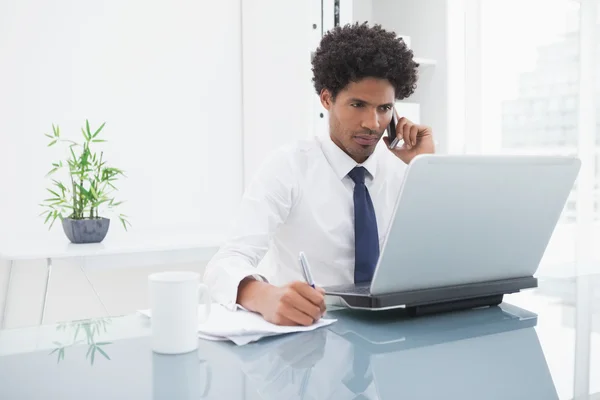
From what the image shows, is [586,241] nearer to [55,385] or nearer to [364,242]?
[364,242]

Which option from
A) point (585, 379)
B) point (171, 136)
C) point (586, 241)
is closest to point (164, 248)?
point (171, 136)

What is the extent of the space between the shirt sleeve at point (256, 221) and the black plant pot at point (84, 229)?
104cm

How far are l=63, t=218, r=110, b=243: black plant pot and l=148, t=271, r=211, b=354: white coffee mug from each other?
1.62 metres

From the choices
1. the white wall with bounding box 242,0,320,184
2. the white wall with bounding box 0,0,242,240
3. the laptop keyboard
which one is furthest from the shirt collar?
the white wall with bounding box 0,0,242,240

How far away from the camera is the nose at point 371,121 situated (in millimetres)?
1497

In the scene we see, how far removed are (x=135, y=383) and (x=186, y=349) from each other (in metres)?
0.12

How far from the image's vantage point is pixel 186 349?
2.64ft

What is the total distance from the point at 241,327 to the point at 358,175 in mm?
736

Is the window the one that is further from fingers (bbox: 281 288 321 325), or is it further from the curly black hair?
fingers (bbox: 281 288 321 325)

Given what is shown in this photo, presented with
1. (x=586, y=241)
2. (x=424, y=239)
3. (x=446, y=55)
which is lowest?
(x=586, y=241)

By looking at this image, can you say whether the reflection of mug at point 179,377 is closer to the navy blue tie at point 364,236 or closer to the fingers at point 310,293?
the fingers at point 310,293

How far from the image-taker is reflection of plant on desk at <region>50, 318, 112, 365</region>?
A: 81 centimetres

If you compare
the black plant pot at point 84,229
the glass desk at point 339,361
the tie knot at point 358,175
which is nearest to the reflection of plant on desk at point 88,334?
the glass desk at point 339,361

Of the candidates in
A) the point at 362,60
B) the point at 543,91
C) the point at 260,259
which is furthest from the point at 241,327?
the point at 543,91
